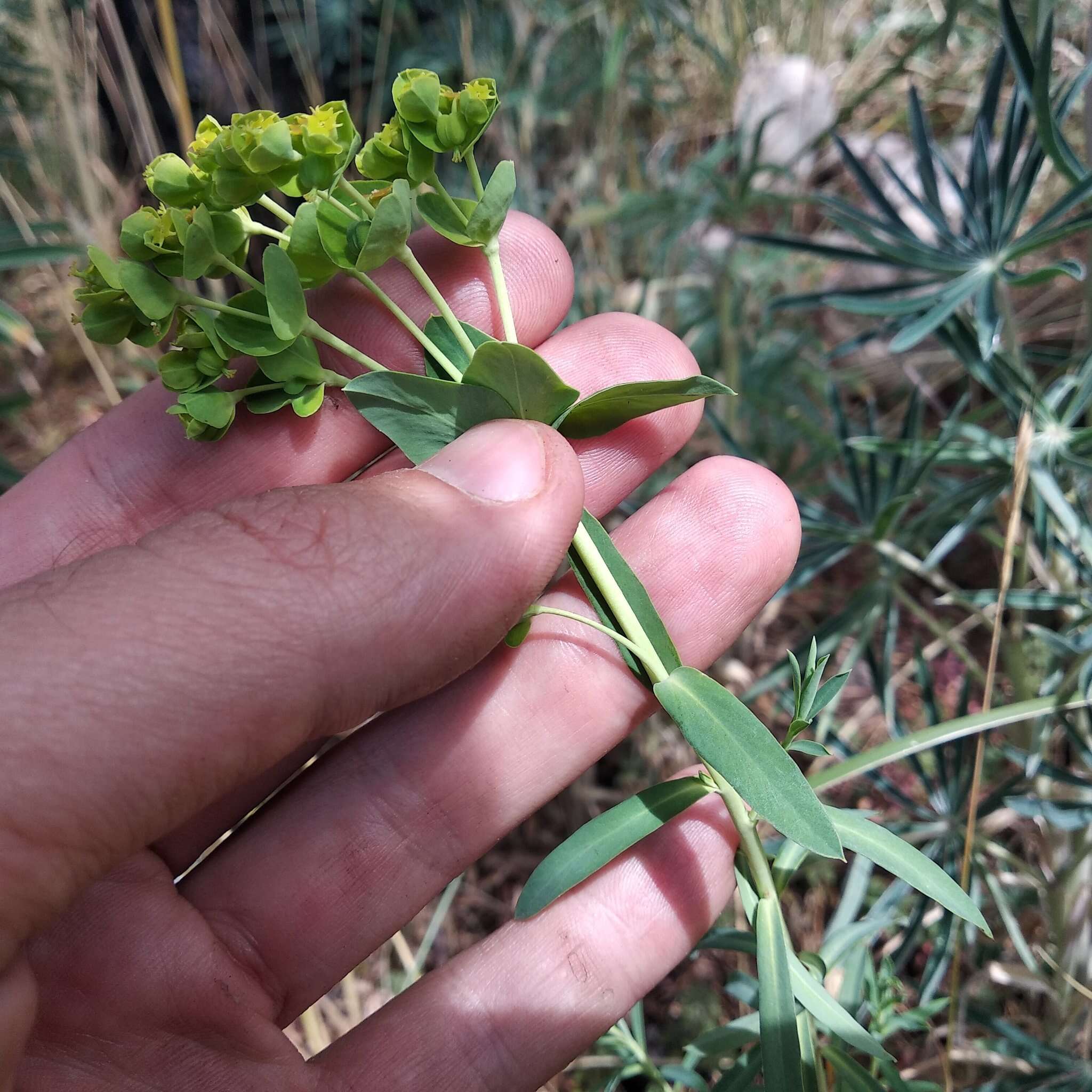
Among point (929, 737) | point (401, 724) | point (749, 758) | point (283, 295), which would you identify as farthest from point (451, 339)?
point (929, 737)

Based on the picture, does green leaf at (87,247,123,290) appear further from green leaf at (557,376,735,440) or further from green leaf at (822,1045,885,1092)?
green leaf at (822,1045,885,1092)

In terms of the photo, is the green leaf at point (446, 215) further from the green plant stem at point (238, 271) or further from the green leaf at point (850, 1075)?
the green leaf at point (850, 1075)

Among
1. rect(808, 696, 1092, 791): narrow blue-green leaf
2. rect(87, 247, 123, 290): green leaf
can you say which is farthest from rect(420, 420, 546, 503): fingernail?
rect(808, 696, 1092, 791): narrow blue-green leaf

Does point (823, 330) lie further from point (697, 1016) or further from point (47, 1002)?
point (47, 1002)

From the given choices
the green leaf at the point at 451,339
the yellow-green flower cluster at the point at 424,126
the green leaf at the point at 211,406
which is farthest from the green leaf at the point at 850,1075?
the yellow-green flower cluster at the point at 424,126

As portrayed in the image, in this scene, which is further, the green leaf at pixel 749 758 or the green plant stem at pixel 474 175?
the green plant stem at pixel 474 175
